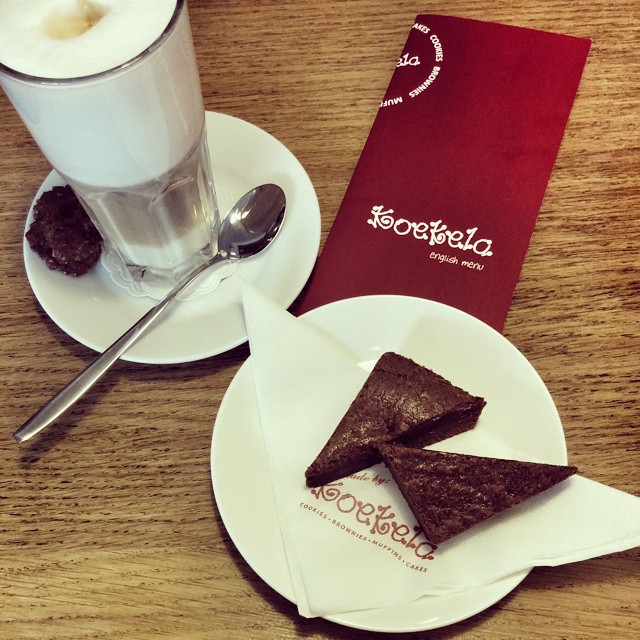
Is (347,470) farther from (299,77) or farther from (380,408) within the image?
(299,77)

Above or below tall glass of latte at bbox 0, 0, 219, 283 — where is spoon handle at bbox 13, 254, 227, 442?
below

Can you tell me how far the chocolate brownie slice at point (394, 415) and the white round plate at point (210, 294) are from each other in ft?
0.59

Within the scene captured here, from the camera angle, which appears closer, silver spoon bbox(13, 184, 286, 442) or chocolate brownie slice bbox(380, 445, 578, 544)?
chocolate brownie slice bbox(380, 445, 578, 544)

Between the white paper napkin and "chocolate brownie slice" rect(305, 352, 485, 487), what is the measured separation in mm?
18

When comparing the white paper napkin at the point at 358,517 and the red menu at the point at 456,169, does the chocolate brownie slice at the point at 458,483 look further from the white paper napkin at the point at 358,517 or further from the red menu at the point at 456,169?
the red menu at the point at 456,169

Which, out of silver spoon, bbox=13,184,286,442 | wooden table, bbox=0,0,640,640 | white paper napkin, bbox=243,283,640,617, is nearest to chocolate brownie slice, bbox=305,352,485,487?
white paper napkin, bbox=243,283,640,617

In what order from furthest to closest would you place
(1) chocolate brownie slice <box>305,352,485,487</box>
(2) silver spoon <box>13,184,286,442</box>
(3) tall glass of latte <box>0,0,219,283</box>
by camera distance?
(2) silver spoon <box>13,184,286,442</box>, (1) chocolate brownie slice <box>305,352,485,487</box>, (3) tall glass of latte <box>0,0,219,283</box>

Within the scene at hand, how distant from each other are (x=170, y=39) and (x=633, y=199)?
0.72 meters

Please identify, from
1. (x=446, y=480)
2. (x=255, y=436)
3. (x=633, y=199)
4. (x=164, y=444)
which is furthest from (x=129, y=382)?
(x=633, y=199)

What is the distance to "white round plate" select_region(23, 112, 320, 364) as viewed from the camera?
33.3 inches

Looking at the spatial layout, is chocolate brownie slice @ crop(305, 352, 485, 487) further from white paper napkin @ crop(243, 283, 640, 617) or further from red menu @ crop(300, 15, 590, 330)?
red menu @ crop(300, 15, 590, 330)

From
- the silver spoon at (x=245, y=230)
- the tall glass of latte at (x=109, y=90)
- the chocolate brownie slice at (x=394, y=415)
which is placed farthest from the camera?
the silver spoon at (x=245, y=230)

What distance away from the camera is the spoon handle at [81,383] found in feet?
2.60

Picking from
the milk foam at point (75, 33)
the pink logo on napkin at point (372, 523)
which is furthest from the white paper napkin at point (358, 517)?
the milk foam at point (75, 33)
